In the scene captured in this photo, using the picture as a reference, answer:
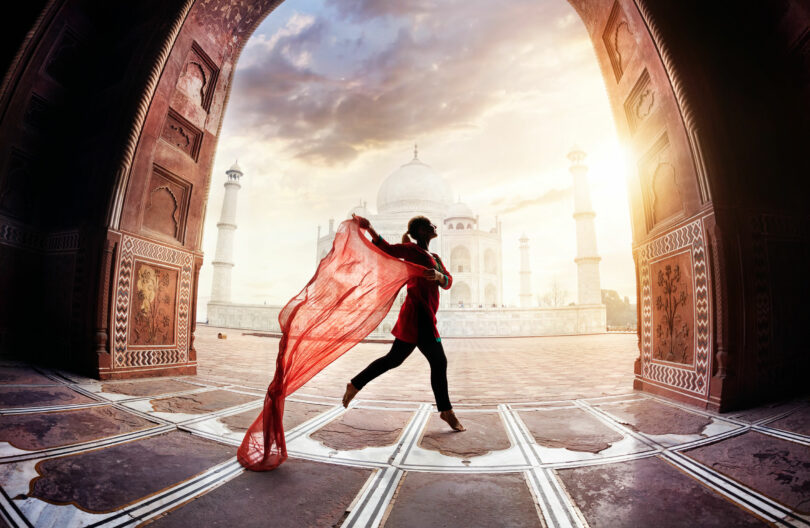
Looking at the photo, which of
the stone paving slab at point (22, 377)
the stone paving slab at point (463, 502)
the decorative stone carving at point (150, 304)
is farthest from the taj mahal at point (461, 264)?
the stone paving slab at point (463, 502)

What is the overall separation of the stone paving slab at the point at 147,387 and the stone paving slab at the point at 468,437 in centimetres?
238

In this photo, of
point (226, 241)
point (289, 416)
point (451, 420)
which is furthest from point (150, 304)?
point (226, 241)

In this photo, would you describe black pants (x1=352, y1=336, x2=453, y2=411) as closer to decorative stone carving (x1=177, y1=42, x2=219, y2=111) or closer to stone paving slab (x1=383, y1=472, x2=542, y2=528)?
stone paving slab (x1=383, y1=472, x2=542, y2=528)

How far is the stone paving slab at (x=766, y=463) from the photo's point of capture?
133 cm

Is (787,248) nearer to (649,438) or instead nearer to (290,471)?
(649,438)

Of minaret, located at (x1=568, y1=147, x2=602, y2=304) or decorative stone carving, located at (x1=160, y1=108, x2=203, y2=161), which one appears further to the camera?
minaret, located at (x1=568, y1=147, x2=602, y2=304)

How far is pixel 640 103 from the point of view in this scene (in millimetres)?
3658

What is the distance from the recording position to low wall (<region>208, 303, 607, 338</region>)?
1725 centimetres

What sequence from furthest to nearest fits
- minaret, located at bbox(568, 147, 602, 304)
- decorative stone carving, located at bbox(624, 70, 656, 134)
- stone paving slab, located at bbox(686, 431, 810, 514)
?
minaret, located at bbox(568, 147, 602, 304), decorative stone carving, located at bbox(624, 70, 656, 134), stone paving slab, located at bbox(686, 431, 810, 514)

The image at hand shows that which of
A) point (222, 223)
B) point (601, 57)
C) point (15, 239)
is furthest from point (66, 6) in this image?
point (222, 223)

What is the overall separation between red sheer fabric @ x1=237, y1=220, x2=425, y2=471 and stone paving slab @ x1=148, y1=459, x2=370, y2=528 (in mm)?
163

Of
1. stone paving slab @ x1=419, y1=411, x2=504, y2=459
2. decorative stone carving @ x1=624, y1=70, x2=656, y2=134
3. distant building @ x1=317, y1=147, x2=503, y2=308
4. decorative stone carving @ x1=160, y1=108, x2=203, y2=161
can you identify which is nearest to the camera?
stone paving slab @ x1=419, y1=411, x2=504, y2=459

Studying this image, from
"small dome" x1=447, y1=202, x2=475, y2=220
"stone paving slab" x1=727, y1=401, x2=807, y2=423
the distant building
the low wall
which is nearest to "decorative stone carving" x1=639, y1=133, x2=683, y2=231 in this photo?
"stone paving slab" x1=727, y1=401, x2=807, y2=423

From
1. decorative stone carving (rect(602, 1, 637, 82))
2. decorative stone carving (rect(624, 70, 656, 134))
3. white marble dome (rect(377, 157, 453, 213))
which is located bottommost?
decorative stone carving (rect(624, 70, 656, 134))
